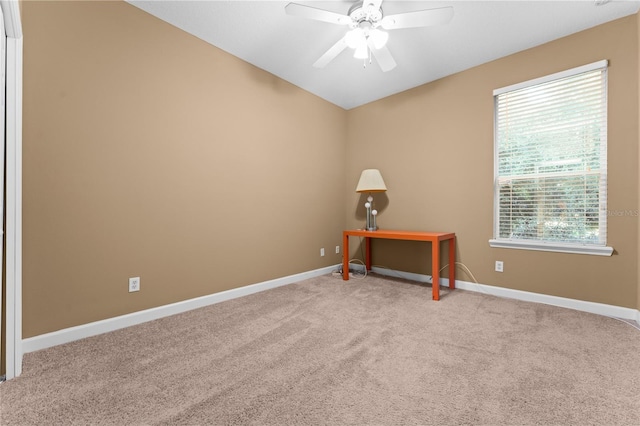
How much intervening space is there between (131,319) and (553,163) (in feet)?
12.5

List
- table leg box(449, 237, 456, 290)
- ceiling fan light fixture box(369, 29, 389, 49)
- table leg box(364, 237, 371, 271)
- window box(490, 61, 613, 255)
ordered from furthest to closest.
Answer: table leg box(364, 237, 371, 271) < table leg box(449, 237, 456, 290) < window box(490, 61, 613, 255) < ceiling fan light fixture box(369, 29, 389, 49)

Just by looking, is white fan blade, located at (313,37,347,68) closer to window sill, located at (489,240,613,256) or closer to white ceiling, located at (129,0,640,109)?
white ceiling, located at (129,0,640,109)

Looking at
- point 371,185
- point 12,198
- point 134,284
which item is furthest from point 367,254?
point 12,198

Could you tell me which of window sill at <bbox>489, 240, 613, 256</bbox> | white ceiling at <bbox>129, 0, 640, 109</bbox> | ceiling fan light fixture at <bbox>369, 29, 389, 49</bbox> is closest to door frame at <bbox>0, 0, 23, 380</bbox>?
white ceiling at <bbox>129, 0, 640, 109</bbox>

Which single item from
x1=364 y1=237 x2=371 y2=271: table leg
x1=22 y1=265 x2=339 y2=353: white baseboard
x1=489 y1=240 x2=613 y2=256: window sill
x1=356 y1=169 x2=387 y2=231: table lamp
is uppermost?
x1=356 y1=169 x2=387 y2=231: table lamp

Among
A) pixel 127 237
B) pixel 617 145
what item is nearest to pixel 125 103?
pixel 127 237

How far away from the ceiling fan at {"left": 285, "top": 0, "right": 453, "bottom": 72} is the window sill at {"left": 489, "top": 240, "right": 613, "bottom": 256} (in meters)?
2.08

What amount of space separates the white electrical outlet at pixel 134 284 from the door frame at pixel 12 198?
652mm

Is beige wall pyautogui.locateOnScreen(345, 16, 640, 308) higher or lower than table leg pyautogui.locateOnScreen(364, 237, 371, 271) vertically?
higher

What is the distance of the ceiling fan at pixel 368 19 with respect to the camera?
5.78ft

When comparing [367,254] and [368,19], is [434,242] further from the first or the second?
[368,19]

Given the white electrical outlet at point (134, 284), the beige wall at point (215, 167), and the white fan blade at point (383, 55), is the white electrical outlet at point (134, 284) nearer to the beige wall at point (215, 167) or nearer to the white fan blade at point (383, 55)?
the beige wall at point (215, 167)

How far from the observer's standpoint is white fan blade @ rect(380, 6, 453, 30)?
5.69ft

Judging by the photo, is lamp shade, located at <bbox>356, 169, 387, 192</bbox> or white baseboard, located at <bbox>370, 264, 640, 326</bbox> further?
lamp shade, located at <bbox>356, 169, 387, 192</bbox>
